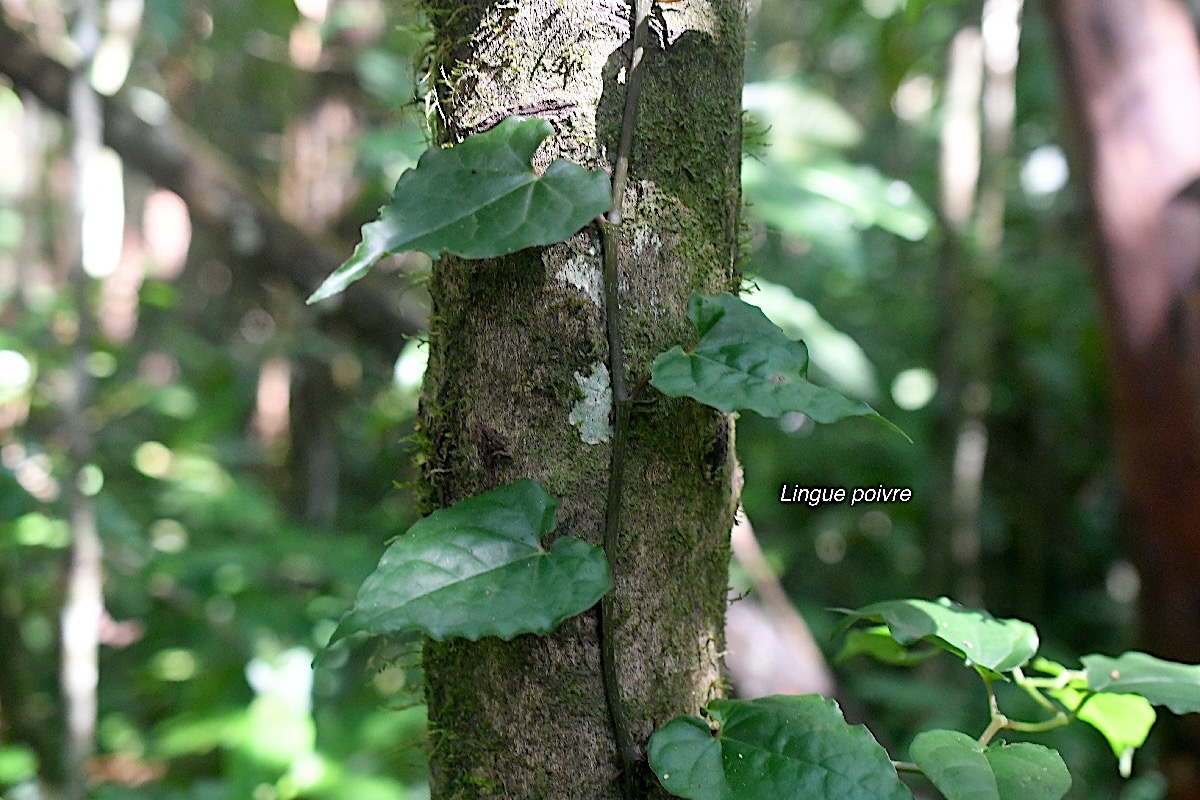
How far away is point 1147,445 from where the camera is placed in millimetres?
2023

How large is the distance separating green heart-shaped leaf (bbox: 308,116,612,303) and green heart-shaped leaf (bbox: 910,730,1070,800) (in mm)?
387

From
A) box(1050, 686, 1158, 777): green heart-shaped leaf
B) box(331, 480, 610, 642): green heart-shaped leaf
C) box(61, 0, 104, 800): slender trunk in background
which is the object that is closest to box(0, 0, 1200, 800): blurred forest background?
box(61, 0, 104, 800): slender trunk in background

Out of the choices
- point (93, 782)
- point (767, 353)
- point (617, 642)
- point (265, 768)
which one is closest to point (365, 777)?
point (265, 768)

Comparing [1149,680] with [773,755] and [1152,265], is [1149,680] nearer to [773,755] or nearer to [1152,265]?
[773,755]

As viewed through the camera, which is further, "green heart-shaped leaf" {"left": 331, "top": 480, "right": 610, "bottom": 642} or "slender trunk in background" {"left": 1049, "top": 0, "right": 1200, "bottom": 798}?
"slender trunk in background" {"left": 1049, "top": 0, "right": 1200, "bottom": 798}

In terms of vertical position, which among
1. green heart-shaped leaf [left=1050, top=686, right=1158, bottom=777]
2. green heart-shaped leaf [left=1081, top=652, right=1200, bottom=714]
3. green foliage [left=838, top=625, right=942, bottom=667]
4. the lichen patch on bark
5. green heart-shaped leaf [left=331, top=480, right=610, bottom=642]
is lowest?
green heart-shaped leaf [left=1050, top=686, right=1158, bottom=777]

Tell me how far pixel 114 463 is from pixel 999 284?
121 inches

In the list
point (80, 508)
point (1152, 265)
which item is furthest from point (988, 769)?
point (1152, 265)

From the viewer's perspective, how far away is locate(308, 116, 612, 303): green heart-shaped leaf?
527 millimetres

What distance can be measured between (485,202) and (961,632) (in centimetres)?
45

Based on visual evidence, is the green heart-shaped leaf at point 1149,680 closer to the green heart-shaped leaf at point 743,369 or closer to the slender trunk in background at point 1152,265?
the green heart-shaped leaf at point 743,369

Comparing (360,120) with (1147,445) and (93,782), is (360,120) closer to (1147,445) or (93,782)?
(93,782)

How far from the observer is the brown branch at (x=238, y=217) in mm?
2277

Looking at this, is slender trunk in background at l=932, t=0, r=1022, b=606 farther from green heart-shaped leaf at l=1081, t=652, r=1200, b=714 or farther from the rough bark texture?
the rough bark texture
